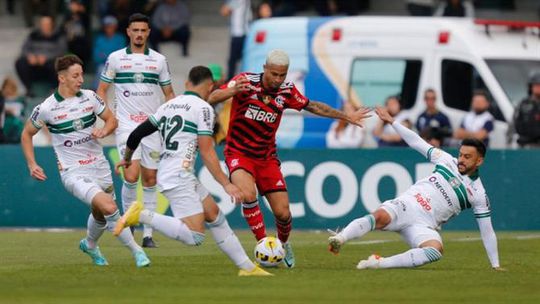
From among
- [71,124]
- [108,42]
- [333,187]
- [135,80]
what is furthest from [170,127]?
[108,42]

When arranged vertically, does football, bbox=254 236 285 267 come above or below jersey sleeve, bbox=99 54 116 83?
below

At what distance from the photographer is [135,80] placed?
62.5ft

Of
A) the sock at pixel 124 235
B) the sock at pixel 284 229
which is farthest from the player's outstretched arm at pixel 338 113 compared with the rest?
the sock at pixel 124 235

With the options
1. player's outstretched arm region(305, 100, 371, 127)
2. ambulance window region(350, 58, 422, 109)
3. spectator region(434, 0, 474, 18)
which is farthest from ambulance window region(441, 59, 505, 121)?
player's outstretched arm region(305, 100, 371, 127)

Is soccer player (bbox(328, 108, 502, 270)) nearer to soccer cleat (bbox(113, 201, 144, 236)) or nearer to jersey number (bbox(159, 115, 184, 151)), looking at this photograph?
jersey number (bbox(159, 115, 184, 151))

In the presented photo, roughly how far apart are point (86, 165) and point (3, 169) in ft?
26.8

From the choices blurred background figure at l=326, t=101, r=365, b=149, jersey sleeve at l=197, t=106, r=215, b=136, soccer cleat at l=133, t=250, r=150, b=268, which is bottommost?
blurred background figure at l=326, t=101, r=365, b=149

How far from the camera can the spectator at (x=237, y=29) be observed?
30.4 metres

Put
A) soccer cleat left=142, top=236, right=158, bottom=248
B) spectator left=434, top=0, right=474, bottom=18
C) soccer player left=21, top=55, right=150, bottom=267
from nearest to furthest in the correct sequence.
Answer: soccer player left=21, top=55, right=150, bottom=267 → soccer cleat left=142, top=236, right=158, bottom=248 → spectator left=434, top=0, right=474, bottom=18

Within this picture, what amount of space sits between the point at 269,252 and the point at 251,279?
1.12 meters

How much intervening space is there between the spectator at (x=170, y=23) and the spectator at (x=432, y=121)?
297 inches

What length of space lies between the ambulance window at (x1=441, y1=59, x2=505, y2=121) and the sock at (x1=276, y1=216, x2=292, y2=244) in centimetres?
953

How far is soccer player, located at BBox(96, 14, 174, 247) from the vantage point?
19.0 metres

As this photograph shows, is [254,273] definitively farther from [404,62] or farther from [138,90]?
[404,62]
